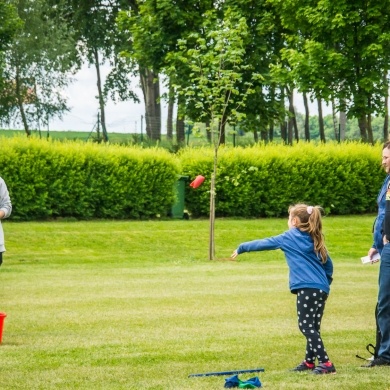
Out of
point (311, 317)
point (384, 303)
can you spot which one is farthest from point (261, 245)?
point (384, 303)

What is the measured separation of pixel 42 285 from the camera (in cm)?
1634

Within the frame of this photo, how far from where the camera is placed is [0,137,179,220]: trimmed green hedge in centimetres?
2712

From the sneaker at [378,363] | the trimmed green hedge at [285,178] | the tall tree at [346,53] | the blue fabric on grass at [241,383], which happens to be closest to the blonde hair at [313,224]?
the sneaker at [378,363]

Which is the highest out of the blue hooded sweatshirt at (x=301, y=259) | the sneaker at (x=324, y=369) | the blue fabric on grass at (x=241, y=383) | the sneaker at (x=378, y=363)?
the blue hooded sweatshirt at (x=301, y=259)

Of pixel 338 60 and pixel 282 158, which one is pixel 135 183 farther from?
pixel 338 60

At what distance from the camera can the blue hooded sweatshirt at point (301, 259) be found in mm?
7914

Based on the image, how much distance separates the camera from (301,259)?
7.97 meters

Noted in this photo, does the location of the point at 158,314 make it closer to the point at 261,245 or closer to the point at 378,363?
the point at 378,363

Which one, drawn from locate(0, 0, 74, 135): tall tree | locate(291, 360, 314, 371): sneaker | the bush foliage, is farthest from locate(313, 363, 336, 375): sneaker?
locate(0, 0, 74, 135): tall tree

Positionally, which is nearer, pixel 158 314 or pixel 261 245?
pixel 261 245

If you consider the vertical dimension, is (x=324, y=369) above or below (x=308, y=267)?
below

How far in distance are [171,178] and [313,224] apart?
21.9m

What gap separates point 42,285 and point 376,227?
9.07 m

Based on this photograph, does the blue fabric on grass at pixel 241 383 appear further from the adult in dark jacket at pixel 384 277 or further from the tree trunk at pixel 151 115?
the tree trunk at pixel 151 115
